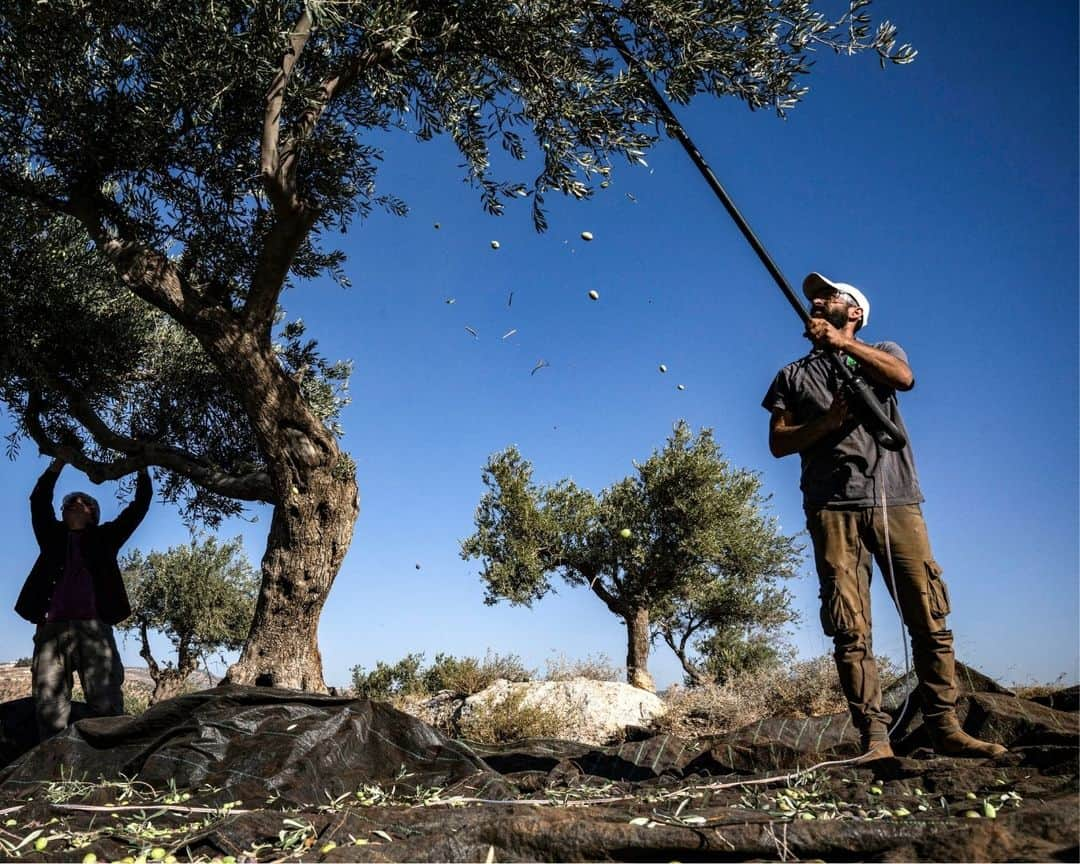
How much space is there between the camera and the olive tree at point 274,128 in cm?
749

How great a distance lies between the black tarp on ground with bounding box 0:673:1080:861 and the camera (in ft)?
9.03

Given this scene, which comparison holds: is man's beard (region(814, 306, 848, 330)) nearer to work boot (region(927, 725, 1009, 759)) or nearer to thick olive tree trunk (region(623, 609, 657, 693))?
work boot (region(927, 725, 1009, 759))

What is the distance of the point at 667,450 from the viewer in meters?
20.2

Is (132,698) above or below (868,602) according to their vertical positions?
below

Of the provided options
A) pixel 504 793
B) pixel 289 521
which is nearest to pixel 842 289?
pixel 504 793

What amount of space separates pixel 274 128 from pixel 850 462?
6025 mm

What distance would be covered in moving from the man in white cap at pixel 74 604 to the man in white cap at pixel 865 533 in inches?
257

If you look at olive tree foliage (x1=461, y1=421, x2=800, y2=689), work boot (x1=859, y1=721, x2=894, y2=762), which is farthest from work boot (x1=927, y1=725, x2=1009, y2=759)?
olive tree foliage (x1=461, y1=421, x2=800, y2=689)

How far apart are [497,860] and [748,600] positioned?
20.3 m

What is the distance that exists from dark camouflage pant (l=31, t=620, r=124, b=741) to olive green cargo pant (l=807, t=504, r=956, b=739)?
683 centimetres

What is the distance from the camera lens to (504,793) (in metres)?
4.51

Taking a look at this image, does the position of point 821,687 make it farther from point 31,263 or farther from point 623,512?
point 31,263

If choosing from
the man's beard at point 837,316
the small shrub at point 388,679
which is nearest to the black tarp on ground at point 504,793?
the man's beard at point 837,316

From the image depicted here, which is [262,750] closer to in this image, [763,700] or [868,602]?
[868,602]
